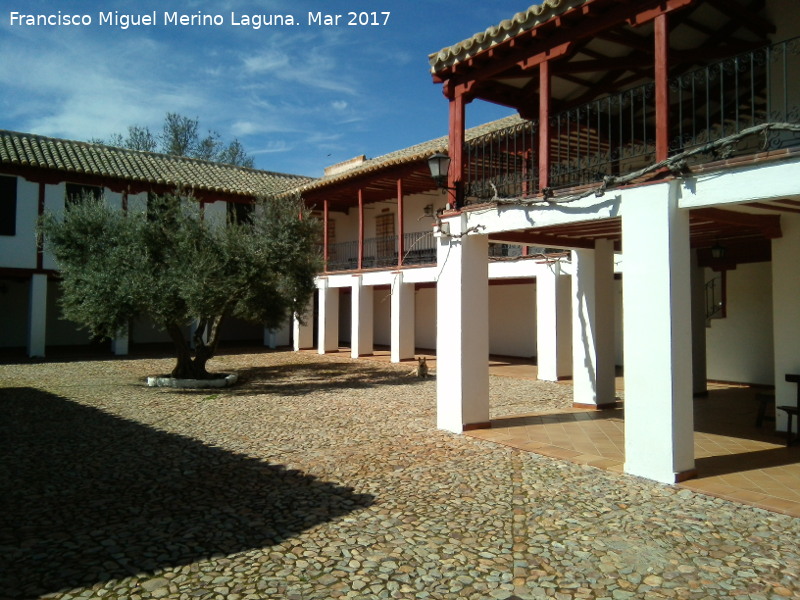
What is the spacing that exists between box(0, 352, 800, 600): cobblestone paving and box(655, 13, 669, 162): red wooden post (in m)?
3.03

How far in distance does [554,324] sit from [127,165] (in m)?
14.0

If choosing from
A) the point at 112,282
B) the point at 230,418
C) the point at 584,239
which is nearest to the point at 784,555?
the point at 584,239

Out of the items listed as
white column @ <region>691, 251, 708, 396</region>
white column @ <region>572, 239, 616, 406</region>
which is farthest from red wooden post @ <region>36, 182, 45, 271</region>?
white column @ <region>691, 251, 708, 396</region>

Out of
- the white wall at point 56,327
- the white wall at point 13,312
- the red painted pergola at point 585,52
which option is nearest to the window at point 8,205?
the white wall at point 13,312

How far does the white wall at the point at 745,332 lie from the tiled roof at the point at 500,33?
7.36m

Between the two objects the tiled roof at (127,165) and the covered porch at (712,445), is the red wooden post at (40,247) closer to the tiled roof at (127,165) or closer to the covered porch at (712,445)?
the tiled roof at (127,165)

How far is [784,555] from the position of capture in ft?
12.1

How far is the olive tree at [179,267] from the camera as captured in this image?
10562 millimetres

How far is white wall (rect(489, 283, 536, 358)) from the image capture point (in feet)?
55.6

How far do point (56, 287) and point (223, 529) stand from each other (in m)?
18.2

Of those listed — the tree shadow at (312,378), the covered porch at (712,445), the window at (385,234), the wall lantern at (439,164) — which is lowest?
the covered porch at (712,445)

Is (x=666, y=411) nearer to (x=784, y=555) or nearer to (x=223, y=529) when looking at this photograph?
(x=784, y=555)

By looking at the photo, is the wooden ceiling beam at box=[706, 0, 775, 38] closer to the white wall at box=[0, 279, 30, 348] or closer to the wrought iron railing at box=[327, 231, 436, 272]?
the wrought iron railing at box=[327, 231, 436, 272]

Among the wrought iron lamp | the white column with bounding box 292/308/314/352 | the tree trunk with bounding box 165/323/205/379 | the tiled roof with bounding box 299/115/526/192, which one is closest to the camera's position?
the wrought iron lamp
